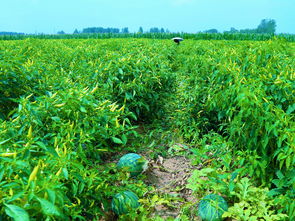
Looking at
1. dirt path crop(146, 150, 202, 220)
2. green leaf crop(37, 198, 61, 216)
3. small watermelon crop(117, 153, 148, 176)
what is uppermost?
green leaf crop(37, 198, 61, 216)

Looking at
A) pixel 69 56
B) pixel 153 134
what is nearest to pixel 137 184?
pixel 153 134

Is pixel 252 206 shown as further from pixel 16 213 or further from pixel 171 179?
pixel 16 213

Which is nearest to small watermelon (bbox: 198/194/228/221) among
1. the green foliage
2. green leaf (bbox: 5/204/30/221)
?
the green foliage

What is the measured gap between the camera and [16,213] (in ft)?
Result: 3.93

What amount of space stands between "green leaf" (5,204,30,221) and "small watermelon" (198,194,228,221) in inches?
68.2

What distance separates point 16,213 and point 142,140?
3.16 metres

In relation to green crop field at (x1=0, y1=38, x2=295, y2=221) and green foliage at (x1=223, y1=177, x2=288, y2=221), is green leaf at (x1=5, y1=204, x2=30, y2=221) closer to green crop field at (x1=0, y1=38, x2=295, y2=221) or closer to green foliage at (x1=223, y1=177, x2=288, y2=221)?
green crop field at (x1=0, y1=38, x2=295, y2=221)

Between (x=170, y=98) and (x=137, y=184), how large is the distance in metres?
3.38

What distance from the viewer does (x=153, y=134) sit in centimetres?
457

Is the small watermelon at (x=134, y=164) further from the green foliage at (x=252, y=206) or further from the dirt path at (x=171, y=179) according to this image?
the green foliage at (x=252, y=206)

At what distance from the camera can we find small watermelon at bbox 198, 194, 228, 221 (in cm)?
246

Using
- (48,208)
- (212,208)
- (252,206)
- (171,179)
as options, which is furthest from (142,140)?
(48,208)

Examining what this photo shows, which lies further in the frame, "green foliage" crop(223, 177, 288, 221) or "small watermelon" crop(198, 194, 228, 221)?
"small watermelon" crop(198, 194, 228, 221)

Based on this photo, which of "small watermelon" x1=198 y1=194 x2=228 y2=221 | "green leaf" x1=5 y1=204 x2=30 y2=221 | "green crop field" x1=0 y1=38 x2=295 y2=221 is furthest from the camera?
"small watermelon" x1=198 y1=194 x2=228 y2=221
